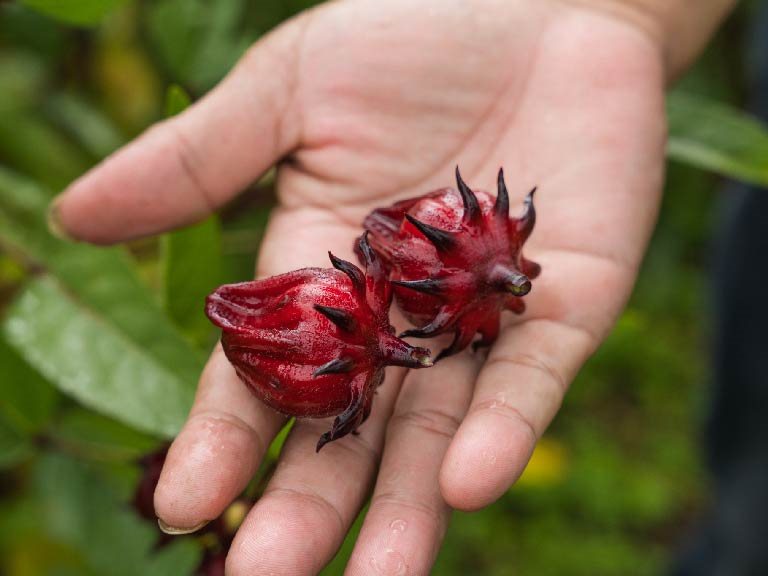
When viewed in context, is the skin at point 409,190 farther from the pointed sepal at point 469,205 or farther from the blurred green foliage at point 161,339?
the pointed sepal at point 469,205

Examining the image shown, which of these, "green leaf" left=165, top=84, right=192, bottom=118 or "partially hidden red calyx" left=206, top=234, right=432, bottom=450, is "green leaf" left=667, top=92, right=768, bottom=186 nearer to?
"partially hidden red calyx" left=206, top=234, right=432, bottom=450

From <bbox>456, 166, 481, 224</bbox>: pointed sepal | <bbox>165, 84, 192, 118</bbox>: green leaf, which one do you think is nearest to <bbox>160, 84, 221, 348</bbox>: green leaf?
<bbox>165, 84, 192, 118</bbox>: green leaf

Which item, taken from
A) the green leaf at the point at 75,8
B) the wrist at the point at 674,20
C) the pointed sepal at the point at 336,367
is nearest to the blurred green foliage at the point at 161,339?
the green leaf at the point at 75,8

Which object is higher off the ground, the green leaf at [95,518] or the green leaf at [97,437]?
the green leaf at [97,437]

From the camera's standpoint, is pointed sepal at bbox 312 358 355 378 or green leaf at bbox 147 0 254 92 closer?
pointed sepal at bbox 312 358 355 378

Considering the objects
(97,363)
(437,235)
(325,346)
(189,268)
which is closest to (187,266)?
(189,268)

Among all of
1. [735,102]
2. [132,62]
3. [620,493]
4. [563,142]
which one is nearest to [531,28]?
[563,142]

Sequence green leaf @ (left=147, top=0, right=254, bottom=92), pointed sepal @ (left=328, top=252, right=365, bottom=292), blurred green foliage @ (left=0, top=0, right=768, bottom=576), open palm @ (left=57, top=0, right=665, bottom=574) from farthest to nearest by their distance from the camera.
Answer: green leaf @ (left=147, top=0, right=254, bottom=92), blurred green foliage @ (left=0, top=0, right=768, bottom=576), pointed sepal @ (left=328, top=252, right=365, bottom=292), open palm @ (left=57, top=0, right=665, bottom=574)

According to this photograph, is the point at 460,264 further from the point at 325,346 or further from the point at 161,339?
the point at 161,339
